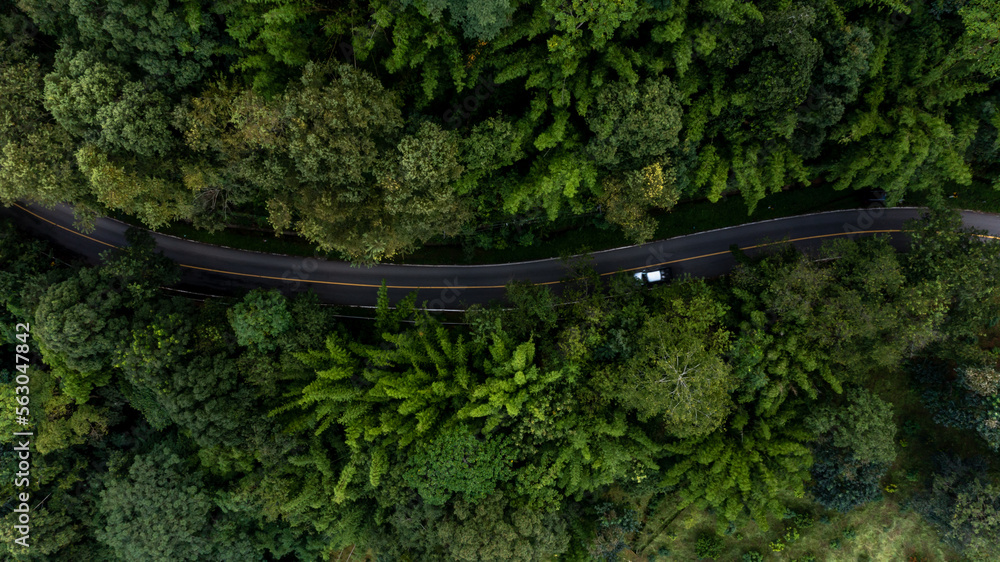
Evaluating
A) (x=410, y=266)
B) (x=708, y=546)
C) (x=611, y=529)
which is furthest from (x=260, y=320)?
(x=708, y=546)

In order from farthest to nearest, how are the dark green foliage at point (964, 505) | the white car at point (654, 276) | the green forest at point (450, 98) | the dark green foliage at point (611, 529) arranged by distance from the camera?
the white car at point (654, 276), the dark green foliage at point (611, 529), the dark green foliage at point (964, 505), the green forest at point (450, 98)

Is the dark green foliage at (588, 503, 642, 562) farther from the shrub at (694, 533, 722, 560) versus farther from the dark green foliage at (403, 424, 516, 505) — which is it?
the dark green foliage at (403, 424, 516, 505)

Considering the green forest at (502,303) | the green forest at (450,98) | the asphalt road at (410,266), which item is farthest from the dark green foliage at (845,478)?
the green forest at (450,98)

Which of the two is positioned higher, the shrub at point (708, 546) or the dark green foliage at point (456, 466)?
the dark green foliage at point (456, 466)

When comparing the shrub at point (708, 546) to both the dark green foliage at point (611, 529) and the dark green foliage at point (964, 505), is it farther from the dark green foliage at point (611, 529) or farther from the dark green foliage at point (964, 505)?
the dark green foliage at point (964, 505)

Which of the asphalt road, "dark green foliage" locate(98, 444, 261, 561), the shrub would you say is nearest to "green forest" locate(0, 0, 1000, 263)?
the asphalt road

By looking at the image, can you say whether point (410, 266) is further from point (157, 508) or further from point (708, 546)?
point (708, 546)

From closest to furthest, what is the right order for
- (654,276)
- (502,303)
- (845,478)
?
(845,478)
(654,276)
(502,303)
